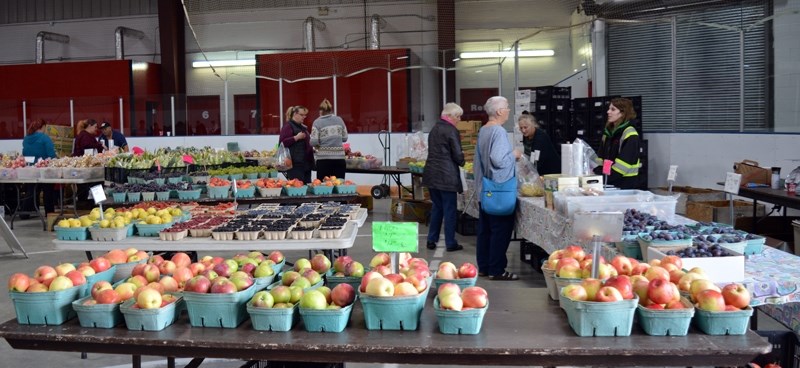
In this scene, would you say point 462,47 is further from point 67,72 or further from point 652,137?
point 67,72

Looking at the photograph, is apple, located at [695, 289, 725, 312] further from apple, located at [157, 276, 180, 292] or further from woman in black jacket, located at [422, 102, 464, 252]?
woman in black jacket, located at [422, 102, 464, 252]

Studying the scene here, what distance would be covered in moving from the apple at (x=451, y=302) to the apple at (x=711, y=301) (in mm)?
799

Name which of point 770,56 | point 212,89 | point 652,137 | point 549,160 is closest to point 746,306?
point 549,160

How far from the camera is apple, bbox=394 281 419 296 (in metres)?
2.78

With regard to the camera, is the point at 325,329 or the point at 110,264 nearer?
the point at 325,329

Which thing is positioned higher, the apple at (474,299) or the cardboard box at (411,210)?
the apple at (474,299)

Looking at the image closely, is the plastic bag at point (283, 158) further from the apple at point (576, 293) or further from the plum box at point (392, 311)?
the apple at point (576, 293)

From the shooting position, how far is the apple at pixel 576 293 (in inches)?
107

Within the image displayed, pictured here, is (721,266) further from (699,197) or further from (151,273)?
(699,197)

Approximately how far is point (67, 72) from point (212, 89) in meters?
3.36

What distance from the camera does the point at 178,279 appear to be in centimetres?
320

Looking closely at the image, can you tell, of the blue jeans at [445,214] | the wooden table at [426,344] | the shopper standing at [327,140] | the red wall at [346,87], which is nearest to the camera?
the wooden table at [426,344]

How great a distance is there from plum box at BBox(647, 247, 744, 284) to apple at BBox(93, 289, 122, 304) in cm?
230

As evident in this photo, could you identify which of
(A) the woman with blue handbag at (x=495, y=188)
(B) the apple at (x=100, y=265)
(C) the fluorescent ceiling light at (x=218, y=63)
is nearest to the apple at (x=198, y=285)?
(B) the apple at (x=100, y=265)
